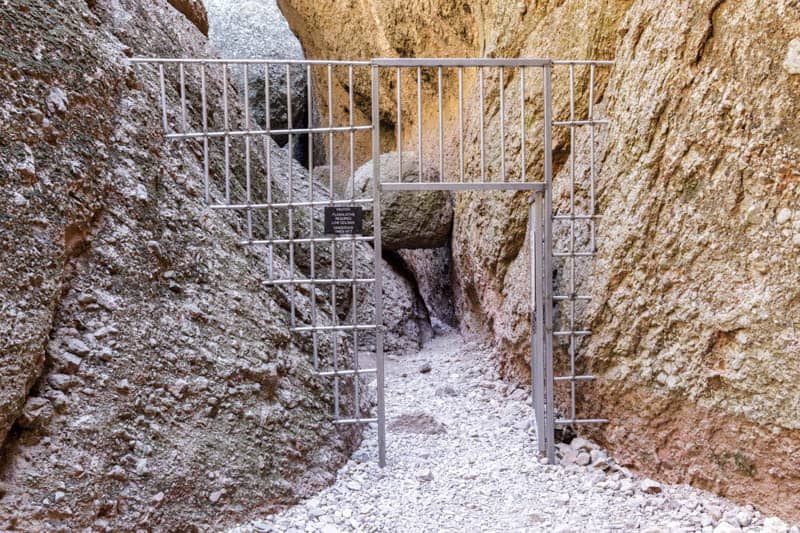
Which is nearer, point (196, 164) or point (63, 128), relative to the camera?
point (63, 128)

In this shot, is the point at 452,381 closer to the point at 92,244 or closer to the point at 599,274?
the point at 599,274

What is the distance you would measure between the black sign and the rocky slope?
0.61 metres

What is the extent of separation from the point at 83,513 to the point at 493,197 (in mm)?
4586

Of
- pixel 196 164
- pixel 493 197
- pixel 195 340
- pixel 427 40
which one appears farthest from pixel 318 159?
pixel 195 340

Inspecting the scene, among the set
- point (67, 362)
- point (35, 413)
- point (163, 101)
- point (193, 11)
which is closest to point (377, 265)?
point (163, 101)

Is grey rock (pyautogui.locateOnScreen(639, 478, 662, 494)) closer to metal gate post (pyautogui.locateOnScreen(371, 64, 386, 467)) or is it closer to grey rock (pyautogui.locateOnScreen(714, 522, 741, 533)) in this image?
grey rock (pyautogui.locateOnScreen(714, 522, 741, 533))

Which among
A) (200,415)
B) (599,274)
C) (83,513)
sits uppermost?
(599,274)

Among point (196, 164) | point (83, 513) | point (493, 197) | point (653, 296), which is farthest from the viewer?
point (493, 197)

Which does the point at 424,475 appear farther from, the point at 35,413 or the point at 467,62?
the point at 467,62

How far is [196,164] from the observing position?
13.8 ft

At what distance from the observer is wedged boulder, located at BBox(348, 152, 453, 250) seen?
800cm

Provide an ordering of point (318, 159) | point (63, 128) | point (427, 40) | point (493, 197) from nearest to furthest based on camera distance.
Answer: point (63, 128) → point (493, 197) → point (427, 40) → point (318, 159)

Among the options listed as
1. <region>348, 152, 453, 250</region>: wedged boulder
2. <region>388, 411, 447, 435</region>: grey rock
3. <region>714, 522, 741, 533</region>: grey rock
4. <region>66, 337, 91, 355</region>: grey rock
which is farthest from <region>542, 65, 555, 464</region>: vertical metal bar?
<region>348, 152, 453, 250</region>: wedged boulder

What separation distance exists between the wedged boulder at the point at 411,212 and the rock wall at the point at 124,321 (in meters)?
3.73
